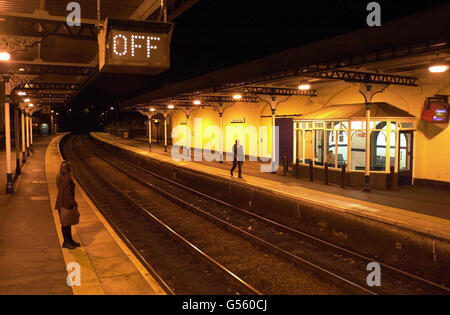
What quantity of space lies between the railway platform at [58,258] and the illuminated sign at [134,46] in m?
3.52

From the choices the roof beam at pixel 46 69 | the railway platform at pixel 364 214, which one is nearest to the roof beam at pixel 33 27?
the roof beam at pixel 46 69

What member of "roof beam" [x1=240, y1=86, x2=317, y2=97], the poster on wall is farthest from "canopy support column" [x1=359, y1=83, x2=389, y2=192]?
"roof beam" [x1=240, y1=86, x2=317, y2=97]

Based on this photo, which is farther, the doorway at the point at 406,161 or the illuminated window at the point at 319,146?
the illuminated window at the point at 319,146

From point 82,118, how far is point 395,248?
12504 centimetres

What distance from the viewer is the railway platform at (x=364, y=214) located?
A: 9.22 metres

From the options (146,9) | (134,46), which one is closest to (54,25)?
(146,9)

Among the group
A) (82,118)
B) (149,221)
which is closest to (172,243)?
(149,221)

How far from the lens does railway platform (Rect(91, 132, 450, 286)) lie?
922 cm

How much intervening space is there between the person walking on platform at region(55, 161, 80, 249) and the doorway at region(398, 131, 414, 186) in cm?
1271

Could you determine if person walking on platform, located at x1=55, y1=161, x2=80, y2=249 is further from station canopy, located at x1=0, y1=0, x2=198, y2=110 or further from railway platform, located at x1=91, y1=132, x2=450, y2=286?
railway platform, located at x1=91, y1=132, x2=450, y2=286

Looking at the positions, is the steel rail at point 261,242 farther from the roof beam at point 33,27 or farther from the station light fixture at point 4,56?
the station light fixture at point 4,56

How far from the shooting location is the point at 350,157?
53.9ft

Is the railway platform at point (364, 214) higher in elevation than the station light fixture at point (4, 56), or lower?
lower
